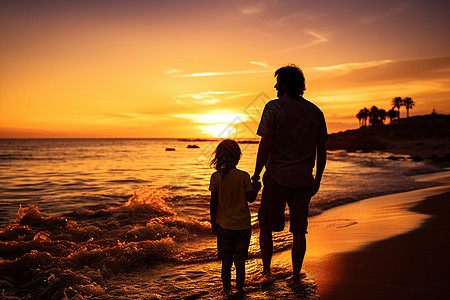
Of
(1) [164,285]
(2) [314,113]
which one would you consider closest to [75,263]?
(1) [164,285]

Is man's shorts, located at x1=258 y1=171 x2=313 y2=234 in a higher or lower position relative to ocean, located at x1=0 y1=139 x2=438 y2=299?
higher

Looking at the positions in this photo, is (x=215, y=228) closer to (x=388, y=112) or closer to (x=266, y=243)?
(x=266, y=243)

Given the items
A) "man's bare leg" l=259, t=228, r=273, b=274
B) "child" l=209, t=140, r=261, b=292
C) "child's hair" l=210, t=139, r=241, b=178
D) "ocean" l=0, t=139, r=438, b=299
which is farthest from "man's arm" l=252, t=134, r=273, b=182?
"ocean" l=0, t=139, r=438, b=299

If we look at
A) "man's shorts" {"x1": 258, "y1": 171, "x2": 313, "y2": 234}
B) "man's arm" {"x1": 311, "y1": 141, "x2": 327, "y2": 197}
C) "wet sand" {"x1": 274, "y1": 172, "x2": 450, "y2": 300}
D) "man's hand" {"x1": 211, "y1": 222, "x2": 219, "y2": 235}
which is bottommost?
Answer: "wet sand" {"x1": 274, "y1": 172, "x2": 450, "y2": 300}

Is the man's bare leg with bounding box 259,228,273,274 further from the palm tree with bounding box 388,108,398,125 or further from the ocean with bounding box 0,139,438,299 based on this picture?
the palm tree with bounding box 388,108,398,125

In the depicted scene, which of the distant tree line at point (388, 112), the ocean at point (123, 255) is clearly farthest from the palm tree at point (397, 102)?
the ocean at point (123, 255)

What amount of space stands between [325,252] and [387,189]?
29.7 ft

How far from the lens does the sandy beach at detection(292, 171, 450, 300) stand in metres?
3.16

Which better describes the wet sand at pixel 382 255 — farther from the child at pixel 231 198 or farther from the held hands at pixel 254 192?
the held hands at pixel 254 192

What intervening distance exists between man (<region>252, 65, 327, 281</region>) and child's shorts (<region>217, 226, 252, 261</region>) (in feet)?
Result: 1.21

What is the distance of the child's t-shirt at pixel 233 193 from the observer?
3231 mm

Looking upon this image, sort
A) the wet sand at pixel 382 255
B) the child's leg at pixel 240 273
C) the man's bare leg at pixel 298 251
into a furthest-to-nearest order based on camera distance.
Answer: the man's bare leg at pixel 298 251 < the child's leg at pixel 240 273 < the wet sand at pixel 382 255

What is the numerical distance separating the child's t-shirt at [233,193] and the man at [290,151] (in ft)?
0.53

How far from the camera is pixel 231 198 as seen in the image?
3.24 metres
